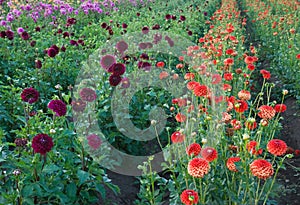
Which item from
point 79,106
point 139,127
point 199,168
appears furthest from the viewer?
point 139,127

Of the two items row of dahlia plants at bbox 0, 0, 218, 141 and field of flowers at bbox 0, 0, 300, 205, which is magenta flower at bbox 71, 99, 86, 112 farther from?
row of dahlia plants at bbox 0, 0, 218, 141

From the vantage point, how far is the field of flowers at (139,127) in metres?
2.18

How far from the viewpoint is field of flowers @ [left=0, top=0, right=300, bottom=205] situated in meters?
2.18

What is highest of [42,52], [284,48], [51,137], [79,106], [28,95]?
[284,48]

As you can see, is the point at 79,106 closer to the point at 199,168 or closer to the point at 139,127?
the point at 139,127

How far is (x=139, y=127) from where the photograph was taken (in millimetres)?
3748

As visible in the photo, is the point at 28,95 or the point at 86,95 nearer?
the point at 28,95

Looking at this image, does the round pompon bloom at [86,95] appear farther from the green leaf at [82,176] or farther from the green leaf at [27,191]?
the green leaf at [27,191]

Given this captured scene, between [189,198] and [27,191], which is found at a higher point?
[27,191]

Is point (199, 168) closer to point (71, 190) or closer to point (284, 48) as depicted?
point (71, 190)

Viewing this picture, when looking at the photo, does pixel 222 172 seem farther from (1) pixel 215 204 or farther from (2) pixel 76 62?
(2) pixel 76 62

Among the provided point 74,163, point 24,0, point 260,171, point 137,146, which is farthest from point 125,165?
point 24,0

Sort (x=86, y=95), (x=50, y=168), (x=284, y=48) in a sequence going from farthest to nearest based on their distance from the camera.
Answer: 1. (x=284, y=48)
2. (x=86, y=95)
3. (x=50, y=168)

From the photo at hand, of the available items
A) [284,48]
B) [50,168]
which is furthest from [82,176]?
[284,48]
